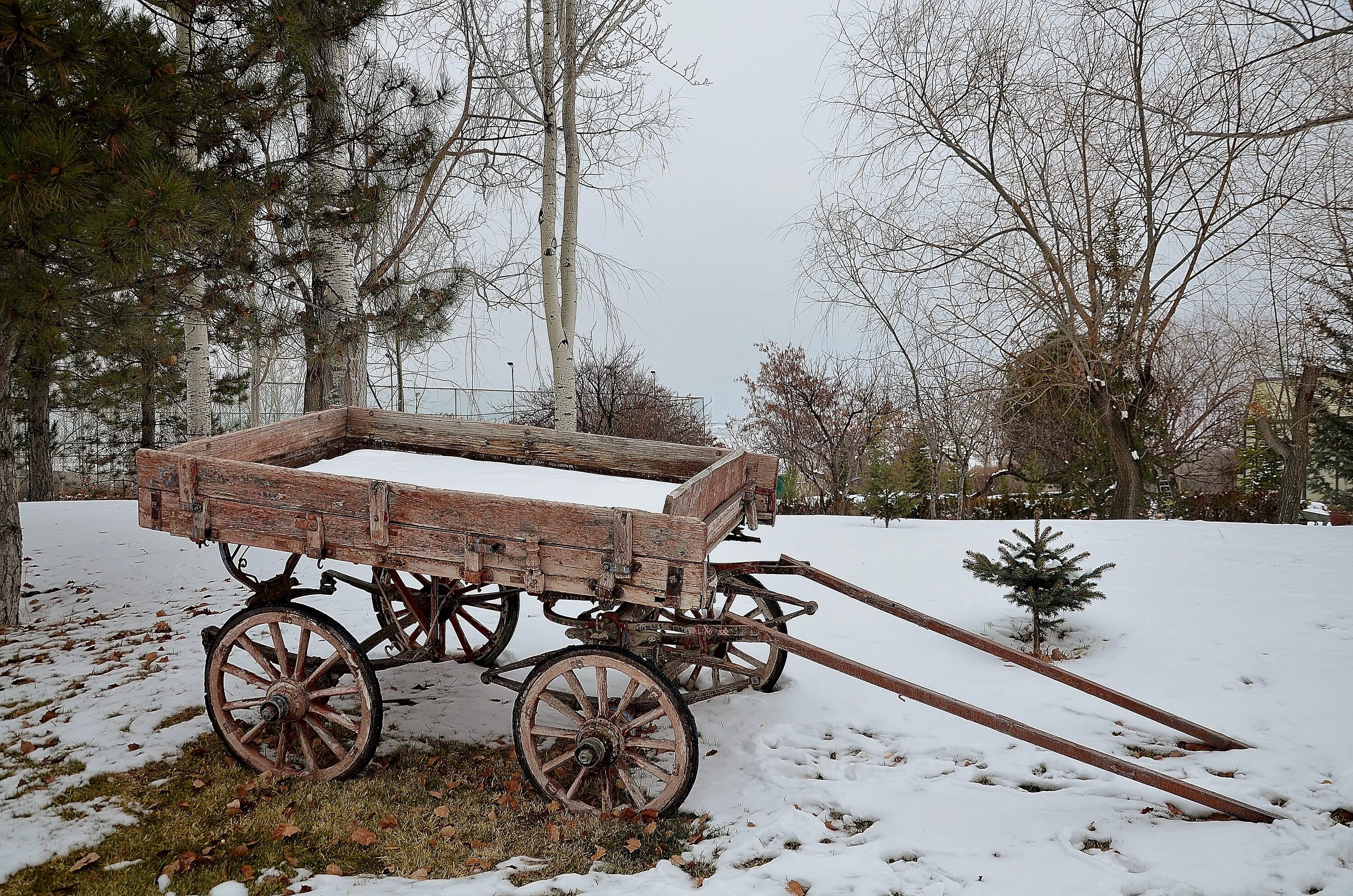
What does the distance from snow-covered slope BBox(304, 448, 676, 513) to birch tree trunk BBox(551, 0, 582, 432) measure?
10.4 feet

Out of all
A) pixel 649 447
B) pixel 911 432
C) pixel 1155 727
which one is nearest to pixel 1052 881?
pixel 1155 727

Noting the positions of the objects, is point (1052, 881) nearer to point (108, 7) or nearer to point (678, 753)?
point (678, 753)

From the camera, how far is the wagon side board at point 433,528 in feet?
9.40

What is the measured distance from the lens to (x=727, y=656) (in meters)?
4.54

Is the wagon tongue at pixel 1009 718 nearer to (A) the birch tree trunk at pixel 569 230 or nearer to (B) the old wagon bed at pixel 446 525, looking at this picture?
(B) the old wagon bed at pixel 446 525

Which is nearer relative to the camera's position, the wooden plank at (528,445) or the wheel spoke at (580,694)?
the wheel spoke at (580,694)

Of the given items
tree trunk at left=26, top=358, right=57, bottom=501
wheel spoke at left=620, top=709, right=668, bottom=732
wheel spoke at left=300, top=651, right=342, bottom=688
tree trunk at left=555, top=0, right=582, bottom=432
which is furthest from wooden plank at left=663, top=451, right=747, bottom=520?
tree trunk at left=26, top=358, right=57, bottom=501

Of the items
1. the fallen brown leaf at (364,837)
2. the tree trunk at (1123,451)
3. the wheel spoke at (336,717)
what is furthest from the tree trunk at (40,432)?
the tree trunk at (1123,451)

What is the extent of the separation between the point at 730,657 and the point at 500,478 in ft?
6.11

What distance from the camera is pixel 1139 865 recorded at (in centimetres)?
275

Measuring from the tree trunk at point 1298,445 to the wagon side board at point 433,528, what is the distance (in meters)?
11.1

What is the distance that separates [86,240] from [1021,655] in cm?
475

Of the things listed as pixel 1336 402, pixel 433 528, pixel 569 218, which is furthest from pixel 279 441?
pixel 1336 402

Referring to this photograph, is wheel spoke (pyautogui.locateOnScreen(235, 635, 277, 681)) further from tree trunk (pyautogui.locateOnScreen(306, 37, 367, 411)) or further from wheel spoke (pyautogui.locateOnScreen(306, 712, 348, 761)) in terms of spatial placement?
tree trunk (pyautogui.locateOnScreen(306, 37, 367, 411))
